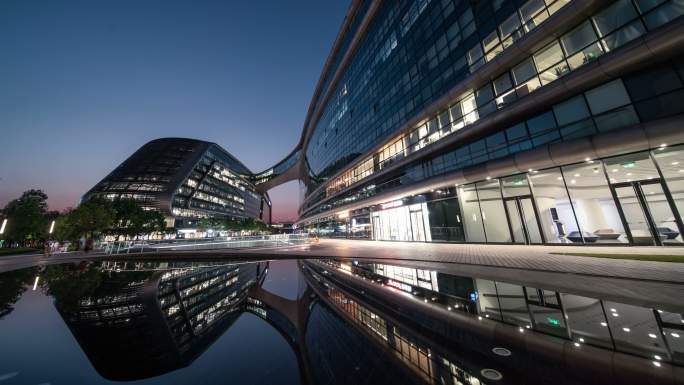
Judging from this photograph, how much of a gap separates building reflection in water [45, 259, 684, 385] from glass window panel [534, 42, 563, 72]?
15.5 metres

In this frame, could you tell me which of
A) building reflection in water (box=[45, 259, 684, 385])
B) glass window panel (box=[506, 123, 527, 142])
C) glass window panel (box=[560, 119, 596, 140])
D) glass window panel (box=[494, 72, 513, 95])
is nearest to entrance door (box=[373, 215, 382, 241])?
glass window panel (box=[506, 123, 527, 142])

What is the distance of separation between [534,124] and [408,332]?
17148mm

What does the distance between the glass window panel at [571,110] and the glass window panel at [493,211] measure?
5094mm

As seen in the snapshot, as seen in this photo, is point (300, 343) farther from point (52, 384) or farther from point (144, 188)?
point (144, 188)

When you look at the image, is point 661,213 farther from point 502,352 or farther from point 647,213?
point 502,352

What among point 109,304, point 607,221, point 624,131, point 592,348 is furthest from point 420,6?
point 109,304

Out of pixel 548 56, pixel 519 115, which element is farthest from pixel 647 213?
pixel 548 56

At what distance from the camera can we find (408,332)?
12.4 ft

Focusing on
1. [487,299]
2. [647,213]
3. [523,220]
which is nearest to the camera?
[487,299]

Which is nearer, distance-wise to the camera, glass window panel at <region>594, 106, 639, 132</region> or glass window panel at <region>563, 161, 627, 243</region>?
glass window panel at <region>594, 106, 639, 132</region>

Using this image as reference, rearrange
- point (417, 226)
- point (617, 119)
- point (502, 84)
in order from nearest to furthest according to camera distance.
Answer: point (617, 119), point (502, 84), point (417, 226)

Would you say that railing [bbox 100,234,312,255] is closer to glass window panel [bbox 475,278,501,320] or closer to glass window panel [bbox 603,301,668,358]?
glass window panel [bbox 475,278,501,320]

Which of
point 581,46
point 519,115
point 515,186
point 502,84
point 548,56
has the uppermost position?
point 548,56

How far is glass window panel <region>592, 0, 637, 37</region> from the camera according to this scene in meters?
11.1
